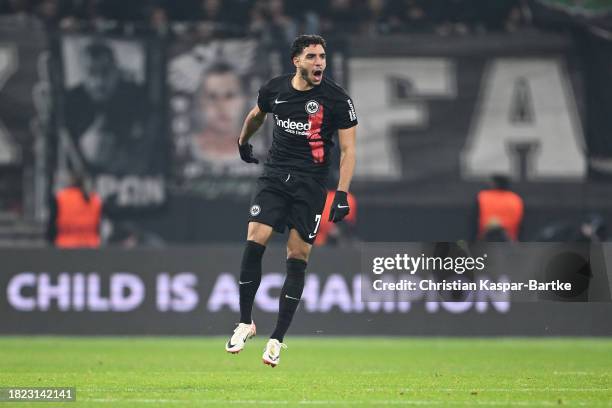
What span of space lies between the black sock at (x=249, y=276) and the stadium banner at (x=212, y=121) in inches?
284

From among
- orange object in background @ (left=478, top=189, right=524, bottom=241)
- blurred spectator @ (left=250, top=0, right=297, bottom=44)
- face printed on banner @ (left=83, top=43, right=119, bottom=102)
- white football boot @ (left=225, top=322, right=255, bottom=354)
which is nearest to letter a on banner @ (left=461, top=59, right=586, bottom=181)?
orange object in background @ (left=478, top=189, right=524, bottom=241)

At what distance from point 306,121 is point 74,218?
6513mm

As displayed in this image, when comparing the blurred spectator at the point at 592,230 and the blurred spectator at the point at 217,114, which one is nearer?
the blurred spectator at the point at 592,230

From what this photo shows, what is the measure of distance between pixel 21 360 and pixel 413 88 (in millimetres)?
7042

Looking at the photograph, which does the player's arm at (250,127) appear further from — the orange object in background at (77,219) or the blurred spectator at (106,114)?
the blurred spectator at (106,114)

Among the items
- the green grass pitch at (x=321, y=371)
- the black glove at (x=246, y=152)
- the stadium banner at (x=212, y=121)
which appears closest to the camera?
the green grass pitch at (x=321, y=371)

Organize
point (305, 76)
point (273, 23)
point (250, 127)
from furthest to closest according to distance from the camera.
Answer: point (273, 23), point (250, 127), point (305, 76)

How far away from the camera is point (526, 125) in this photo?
Answer: 667 inches

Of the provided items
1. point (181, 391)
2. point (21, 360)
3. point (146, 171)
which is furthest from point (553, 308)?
point (181, 391)

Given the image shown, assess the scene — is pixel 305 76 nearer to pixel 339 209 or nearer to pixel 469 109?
pixel 339 209

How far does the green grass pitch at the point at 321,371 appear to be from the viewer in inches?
317

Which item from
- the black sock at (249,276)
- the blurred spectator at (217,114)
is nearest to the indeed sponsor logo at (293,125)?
the black sock at (249,276)

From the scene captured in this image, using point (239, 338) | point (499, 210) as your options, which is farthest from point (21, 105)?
point (239, 338)

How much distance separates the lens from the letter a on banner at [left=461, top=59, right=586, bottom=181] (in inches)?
664
